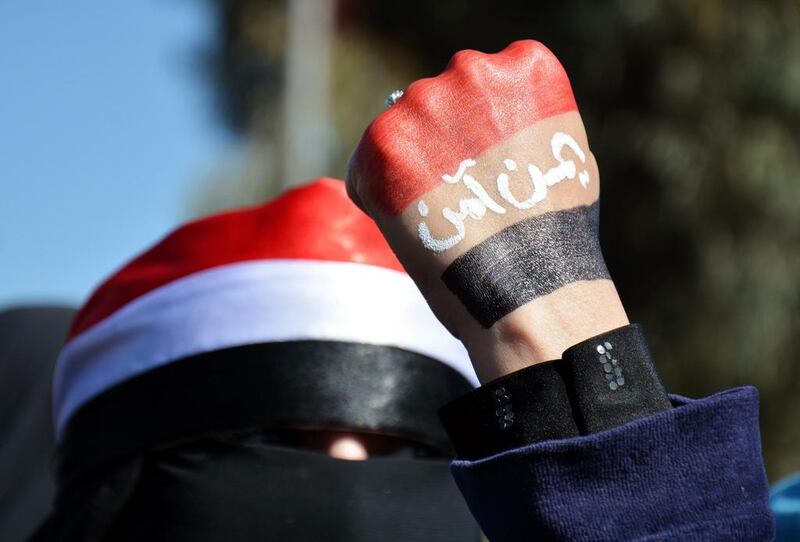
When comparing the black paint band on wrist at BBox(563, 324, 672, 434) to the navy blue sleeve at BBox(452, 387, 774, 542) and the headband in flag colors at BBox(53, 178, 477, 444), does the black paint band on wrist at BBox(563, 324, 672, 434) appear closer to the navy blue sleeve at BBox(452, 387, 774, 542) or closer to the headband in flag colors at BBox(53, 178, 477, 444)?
the navy blue sleeve at BBox(452, 387, 774, 542)

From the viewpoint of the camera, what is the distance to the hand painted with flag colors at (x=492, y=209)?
3.05 feet

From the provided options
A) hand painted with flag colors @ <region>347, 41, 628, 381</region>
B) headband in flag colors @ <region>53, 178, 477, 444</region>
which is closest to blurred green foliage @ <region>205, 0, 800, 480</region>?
headband in flag colors @ <region>53, 178, 477, 444</region>

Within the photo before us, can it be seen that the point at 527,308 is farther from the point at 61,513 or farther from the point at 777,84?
the point at 777,84

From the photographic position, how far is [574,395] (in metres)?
0.89

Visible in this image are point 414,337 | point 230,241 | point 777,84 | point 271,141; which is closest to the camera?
point 414,337

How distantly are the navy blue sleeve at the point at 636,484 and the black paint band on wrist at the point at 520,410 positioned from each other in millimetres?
22

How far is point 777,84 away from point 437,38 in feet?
6.74

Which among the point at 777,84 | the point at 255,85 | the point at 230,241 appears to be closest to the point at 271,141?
the point at 255,85

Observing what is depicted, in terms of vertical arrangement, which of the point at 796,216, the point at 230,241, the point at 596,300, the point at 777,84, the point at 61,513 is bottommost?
the point at 796,216

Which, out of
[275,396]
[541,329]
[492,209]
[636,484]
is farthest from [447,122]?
[275,396]

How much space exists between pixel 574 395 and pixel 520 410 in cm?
4

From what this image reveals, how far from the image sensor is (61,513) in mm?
1482

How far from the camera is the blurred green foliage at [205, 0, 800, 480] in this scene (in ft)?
17.9

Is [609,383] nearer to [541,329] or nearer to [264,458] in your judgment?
[541,329]
